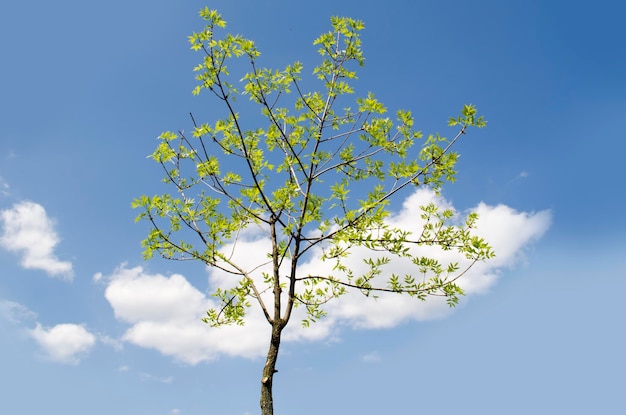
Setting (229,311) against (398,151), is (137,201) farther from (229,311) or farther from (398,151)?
(398,151)

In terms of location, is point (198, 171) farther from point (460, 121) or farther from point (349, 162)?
point (460, 121)

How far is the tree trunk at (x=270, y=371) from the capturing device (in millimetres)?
8078

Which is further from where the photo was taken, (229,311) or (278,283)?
(229,311)

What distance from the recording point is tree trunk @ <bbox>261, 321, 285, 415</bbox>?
8.08m

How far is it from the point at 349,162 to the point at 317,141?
28.9 inches

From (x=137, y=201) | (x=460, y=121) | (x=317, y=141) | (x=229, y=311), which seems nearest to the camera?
(x=460, y=121)

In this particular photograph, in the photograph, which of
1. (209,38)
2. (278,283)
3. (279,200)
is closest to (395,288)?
(278,283)

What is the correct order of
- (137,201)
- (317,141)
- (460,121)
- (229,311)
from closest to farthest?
(460,121), (137,201), (317,141), (229,311)

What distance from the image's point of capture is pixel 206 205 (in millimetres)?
9430

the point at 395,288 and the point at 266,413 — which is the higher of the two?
the point at 395,288

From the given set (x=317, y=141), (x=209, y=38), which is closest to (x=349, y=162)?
(x=317, y=141)

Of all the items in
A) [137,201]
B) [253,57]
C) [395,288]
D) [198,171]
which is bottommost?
[395,288]

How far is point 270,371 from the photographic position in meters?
8.23

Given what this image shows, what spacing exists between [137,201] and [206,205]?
4.36ft
